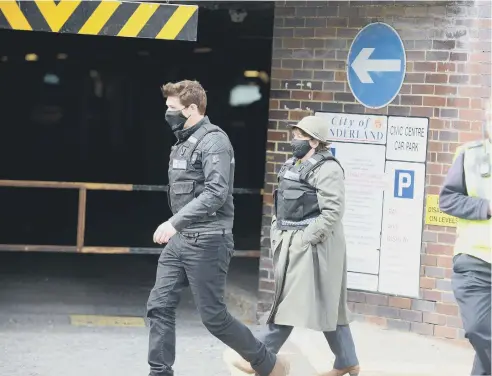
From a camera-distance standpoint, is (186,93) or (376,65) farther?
(376,65)

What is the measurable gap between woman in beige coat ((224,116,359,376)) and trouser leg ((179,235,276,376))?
1.37 ft

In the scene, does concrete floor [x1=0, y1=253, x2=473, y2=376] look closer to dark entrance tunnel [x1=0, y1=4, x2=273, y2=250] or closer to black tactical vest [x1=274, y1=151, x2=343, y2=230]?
black tactical vest [x1=274, y1=151, x2=343, y2=230]

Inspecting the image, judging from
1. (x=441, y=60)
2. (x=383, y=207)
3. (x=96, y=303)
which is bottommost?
(x=96, y=303)

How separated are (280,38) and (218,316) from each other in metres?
3.38

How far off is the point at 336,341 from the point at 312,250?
0.65 meters

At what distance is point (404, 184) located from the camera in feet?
26.2

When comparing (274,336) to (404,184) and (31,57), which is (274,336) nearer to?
(404,184)

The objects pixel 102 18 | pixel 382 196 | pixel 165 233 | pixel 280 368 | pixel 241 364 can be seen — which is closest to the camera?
pixel 165 233

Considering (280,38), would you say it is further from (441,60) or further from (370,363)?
(370,363)

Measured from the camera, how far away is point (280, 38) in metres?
8.44

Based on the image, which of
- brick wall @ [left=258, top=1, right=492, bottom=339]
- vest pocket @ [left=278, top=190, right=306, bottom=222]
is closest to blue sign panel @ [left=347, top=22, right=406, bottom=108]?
brick wall @ [left=258, top=1, right=492, bottom=339]

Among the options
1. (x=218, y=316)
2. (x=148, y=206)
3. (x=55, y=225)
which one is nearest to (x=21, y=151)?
(x=148, y=206)

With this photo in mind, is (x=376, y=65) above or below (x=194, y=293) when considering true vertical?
above

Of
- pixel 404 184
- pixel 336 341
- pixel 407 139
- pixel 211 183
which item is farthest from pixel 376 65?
pixel 211 183
